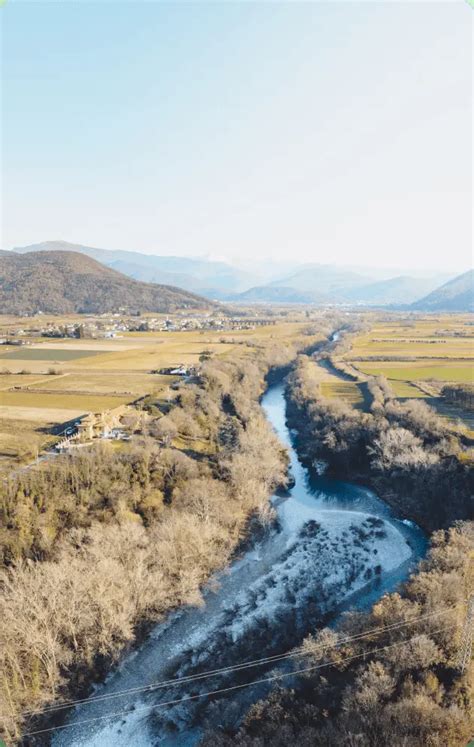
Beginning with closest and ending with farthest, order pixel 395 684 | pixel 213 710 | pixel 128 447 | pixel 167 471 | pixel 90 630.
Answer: pixel 395 684, pixel 213 710, pixel 90 630, pixel 167 471, pixel 128 447

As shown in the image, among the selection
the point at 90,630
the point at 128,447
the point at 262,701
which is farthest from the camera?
the point at 128,447

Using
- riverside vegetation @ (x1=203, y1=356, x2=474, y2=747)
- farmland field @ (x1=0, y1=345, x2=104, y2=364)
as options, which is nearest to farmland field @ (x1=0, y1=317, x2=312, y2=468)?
farmland field @ (x1=0, y1=345, x2=104, y2=364)

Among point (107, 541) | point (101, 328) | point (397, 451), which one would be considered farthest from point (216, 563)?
point (101, 328)

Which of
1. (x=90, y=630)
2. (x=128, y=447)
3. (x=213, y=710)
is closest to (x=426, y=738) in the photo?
(x=213, y=710)

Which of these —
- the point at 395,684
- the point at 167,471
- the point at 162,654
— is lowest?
the point at 162,654

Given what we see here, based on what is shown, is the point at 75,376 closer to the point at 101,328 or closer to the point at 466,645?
the point at 466,645

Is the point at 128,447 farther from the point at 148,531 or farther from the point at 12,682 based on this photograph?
the point at 12,682

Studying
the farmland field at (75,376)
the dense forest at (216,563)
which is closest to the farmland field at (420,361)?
the dense forest at (216,563)

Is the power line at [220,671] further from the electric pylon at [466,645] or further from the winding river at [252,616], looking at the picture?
the electric pylon at [466,645]
